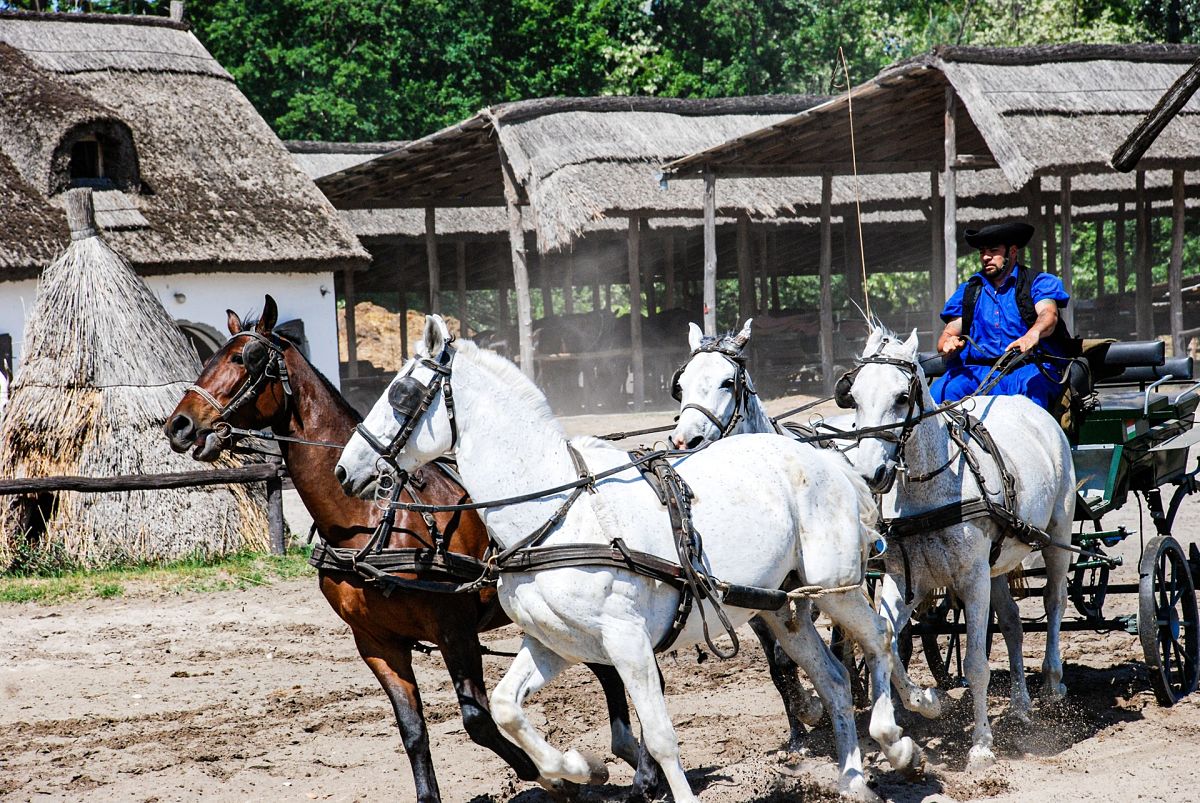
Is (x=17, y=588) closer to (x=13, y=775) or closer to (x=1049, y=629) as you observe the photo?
(x=13, y=775)

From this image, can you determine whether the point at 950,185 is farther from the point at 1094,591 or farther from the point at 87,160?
the point at 87,160

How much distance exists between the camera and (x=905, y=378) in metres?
5.49

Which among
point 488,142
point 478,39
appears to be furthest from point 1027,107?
point 478,39

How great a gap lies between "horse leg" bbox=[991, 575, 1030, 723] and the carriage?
21 centimetres

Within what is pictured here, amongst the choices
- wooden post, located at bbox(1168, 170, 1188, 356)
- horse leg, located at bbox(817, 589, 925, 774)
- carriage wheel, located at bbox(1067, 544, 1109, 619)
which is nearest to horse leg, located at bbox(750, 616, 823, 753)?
horse leg, located at bbox(817, 589, 925, 774)

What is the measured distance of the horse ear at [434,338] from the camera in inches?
176

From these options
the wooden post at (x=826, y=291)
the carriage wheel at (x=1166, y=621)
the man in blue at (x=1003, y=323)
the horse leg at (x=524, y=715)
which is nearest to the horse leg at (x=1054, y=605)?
the carriage wheel at (x=1166, y=621)

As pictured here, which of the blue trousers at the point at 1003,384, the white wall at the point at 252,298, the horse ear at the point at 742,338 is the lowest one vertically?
the blue trousers at the point at 1003,384

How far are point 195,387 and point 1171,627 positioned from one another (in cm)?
504

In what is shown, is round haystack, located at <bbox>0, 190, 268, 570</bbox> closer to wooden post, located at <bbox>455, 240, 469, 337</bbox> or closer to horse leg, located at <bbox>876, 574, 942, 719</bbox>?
horse leg, located at <bbox>876, 574, 942, 719</bbox>

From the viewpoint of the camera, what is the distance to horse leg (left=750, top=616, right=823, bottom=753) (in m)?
5.71

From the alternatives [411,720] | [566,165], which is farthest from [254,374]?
[566,165]

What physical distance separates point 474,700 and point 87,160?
1528cm

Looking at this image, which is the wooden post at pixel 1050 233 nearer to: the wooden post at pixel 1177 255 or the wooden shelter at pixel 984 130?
the wooden shelter at pixel 984 130
